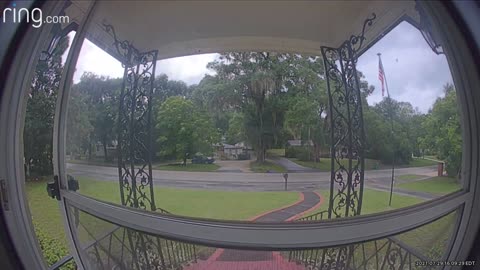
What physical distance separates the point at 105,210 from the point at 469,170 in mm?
1096

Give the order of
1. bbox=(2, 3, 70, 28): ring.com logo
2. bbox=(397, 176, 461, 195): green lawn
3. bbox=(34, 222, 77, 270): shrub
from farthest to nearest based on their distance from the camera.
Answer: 1. bbox=(34, 222, 77, 270): shrub
2. bbox=(397, 176, 461, 195): green lawn
3. bbox=(2, 3, 70, 28): ring.com logo

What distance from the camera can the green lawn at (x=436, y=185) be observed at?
0.75m

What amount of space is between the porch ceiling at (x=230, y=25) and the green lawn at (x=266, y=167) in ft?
1.20

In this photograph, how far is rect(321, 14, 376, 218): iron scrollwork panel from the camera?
2.64 feet

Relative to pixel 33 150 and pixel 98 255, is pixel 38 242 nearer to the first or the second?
pixel 98 255

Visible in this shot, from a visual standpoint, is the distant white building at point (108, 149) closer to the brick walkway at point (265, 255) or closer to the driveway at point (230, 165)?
the driveway at point (230, 165)

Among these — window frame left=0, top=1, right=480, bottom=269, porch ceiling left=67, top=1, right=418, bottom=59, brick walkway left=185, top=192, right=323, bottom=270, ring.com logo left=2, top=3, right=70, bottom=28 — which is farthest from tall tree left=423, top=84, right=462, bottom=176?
ring.com logo left=2, top=3, right=70, bottom=28

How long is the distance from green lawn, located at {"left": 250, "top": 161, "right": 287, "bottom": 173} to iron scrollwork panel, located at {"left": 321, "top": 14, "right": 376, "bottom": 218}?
0.17 m

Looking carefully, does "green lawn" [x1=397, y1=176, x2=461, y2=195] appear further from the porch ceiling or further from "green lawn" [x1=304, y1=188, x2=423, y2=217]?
the porch ceiling

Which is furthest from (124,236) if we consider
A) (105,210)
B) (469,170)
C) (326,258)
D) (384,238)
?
(469,170)

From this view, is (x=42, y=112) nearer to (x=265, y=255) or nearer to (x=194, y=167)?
(x=194, y=167)

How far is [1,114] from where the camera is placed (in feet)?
2.39

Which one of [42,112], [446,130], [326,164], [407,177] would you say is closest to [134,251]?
Answer: [42,112]

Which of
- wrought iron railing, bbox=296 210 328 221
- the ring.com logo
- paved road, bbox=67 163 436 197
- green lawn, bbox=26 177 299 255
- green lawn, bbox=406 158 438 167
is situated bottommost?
wrought iron railing, bbox=296 210 328 221
